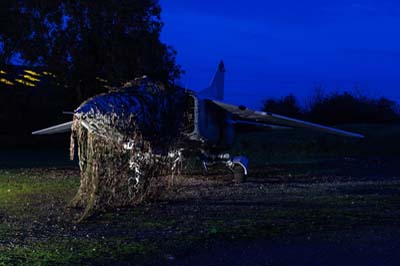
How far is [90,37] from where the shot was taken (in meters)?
35.6

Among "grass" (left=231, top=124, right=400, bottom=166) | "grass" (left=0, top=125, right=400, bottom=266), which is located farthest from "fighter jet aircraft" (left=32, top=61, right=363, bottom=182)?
"grass" (left=231, top=124, right=400, bottom=166)

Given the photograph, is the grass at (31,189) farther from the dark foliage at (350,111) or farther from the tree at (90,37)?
the dark foliage at (350,111)

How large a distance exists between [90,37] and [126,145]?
23741 mm

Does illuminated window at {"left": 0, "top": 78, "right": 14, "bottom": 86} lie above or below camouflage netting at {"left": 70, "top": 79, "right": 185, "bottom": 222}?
above

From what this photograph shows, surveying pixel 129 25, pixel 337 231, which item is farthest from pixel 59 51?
pixel 337 231

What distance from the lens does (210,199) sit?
588 inches

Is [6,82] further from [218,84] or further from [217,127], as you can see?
[217,127]

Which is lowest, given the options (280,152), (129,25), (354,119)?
(280,152)

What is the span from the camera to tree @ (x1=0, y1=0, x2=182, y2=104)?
35.1m

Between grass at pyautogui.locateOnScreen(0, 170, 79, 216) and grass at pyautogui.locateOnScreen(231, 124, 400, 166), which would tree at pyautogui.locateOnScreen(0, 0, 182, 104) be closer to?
grass at pyautogui.locateOnScreen(231, 124, 400, 166)

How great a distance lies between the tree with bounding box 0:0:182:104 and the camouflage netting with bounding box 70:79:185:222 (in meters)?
19.8

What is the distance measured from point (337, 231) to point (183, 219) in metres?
3.06

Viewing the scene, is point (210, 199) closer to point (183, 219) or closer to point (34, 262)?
point (183, 219)

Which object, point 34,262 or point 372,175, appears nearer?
point 34,262
